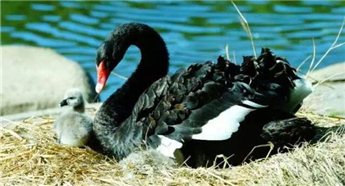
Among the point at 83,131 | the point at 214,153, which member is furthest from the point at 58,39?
the point at 214,153

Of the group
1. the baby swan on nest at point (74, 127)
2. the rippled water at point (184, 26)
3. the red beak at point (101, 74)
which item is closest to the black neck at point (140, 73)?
the baby swan on nest at point (74, 127)

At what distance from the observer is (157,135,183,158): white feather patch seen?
13.1ft

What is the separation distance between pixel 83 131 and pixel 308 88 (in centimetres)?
105

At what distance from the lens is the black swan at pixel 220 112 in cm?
398

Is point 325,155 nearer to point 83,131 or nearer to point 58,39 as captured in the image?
point 83,131

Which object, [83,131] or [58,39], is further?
[58,39]

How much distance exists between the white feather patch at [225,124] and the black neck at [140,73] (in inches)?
23.8

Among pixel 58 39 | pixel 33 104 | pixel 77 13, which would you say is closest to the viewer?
pixel 33 104

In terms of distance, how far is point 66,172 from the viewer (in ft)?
13.5

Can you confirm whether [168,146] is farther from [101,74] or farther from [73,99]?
[73,99]

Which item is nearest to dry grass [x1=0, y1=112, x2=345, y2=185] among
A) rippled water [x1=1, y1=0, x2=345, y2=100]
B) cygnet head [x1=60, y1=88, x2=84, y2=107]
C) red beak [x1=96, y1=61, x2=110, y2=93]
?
cygnet head [x1=60, y1=88, x2=84, y2=107]

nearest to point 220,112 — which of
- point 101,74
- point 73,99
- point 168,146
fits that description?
point 168,146

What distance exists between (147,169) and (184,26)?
4.95m

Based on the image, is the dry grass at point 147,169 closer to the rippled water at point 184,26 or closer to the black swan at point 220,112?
the black swan at point 220,112
